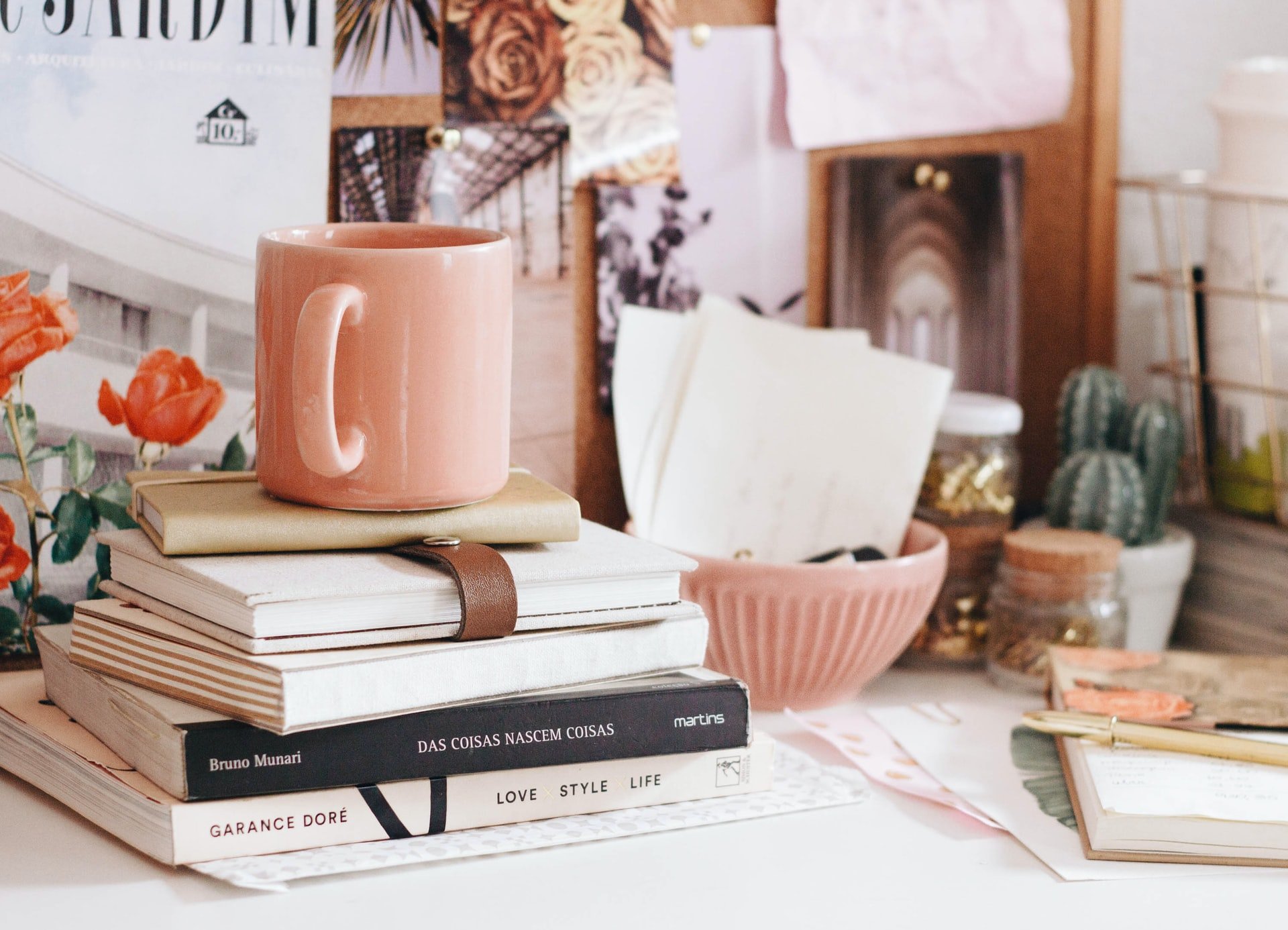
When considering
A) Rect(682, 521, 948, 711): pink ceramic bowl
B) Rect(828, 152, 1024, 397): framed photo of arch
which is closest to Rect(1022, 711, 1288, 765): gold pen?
Rect(682, 521, 948, 711): pink ceramic bowl

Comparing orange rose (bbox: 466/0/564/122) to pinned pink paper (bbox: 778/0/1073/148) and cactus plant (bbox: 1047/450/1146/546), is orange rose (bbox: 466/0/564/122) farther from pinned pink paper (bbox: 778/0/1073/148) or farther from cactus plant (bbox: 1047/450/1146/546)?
cactus plant (bbox: 1047/450/1146/546)

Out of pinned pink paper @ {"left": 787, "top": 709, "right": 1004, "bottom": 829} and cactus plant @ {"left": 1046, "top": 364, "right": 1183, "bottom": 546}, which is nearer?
pinned pink paper @ {"left": 787, "top": 709, "right": 1004, "bottom": 829}

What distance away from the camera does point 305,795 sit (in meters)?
0.55

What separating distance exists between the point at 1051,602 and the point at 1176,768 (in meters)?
0.19

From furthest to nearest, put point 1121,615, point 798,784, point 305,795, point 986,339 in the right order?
1. point 986,339
2. point 1121,615
3. point 798,784
4. point 305,795

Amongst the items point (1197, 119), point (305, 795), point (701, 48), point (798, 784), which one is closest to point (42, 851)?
point (305, 795)

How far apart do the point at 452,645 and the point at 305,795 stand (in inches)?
3.2

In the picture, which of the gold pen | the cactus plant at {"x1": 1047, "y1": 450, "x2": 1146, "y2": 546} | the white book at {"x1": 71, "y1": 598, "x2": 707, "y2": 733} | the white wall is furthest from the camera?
the white wall

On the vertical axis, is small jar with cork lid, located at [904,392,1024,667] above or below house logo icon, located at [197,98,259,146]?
below

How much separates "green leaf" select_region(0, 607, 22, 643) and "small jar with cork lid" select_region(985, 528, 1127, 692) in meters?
0.55

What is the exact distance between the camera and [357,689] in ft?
1.73

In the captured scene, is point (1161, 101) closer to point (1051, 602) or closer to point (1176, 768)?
point (1051, 602)

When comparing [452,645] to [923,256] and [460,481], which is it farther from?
[923,256]

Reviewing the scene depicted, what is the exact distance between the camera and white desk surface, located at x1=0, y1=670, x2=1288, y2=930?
1.70 ft
